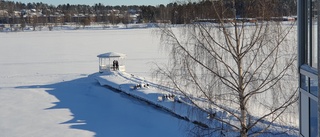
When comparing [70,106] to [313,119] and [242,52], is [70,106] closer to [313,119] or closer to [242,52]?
[242,52]

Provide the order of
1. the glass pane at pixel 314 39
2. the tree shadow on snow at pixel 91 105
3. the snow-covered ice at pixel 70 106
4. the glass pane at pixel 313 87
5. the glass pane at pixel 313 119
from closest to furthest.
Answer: the glass pane at pixel 313 87
the glass pane at pixel 313 119
the glass pane at pixel 314 39
the snow-covered ice at pixel 70 106
the tree shadow on snow at pixel 91 105

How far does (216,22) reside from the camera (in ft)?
29.5

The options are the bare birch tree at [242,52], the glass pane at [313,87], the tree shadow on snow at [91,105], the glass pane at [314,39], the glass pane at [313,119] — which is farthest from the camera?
the tree shadow on snow at [91,105]

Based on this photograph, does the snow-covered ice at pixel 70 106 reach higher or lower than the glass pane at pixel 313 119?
lower

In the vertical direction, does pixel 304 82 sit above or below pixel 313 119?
above

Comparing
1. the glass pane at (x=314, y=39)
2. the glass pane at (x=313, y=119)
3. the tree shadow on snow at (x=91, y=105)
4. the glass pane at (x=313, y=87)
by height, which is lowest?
the tree shadow on snow at (x=91, y=105)

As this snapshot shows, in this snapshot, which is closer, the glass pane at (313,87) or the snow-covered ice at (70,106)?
the glass pane at (313,87)

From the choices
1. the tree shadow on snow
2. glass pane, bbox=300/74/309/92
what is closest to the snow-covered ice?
the tree shadow on snow

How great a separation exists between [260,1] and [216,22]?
915mm

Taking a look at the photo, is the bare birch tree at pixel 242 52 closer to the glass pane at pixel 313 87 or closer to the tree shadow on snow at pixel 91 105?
the glass pane at pixel 313 87

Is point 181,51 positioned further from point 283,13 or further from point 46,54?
point 46,54

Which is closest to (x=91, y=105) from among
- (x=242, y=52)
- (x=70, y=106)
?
(x=70, y=106)

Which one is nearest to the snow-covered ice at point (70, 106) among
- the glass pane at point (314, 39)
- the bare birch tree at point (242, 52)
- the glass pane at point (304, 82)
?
the bare birch tree at point (242, 52)

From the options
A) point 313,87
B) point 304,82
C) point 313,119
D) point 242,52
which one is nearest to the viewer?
point 313,87
